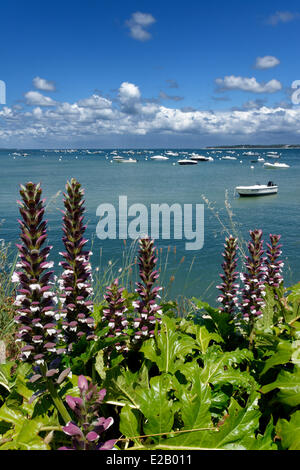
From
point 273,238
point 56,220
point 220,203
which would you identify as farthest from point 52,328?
point 220,203

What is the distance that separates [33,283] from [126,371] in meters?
1.07

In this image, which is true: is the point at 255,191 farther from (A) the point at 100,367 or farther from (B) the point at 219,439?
(B) the point at 219,439

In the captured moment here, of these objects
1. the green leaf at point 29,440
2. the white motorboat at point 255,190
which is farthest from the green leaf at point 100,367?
the white motorboat at point 255,190

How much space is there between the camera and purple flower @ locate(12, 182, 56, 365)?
191 cm

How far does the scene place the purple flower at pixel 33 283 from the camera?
191 cm

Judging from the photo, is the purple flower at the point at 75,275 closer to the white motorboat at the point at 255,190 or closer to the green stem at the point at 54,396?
the green stem at the point at 54,396

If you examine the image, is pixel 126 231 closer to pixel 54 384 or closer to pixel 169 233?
pixel 169 233

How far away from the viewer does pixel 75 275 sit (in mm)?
2342

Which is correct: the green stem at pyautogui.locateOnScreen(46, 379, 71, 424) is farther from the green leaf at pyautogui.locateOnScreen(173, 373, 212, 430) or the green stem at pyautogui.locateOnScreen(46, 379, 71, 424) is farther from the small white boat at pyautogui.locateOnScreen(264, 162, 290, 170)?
the small white boat at pyautogui.locateOnScreen(264, 162, 290, 170)

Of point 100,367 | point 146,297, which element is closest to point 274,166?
point 146,297

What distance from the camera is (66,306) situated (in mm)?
2312

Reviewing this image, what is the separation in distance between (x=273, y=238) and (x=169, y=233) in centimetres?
1498

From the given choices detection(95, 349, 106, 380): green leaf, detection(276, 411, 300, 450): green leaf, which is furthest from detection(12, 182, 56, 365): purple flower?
detection(276, 411, 300, 450): green leaf
